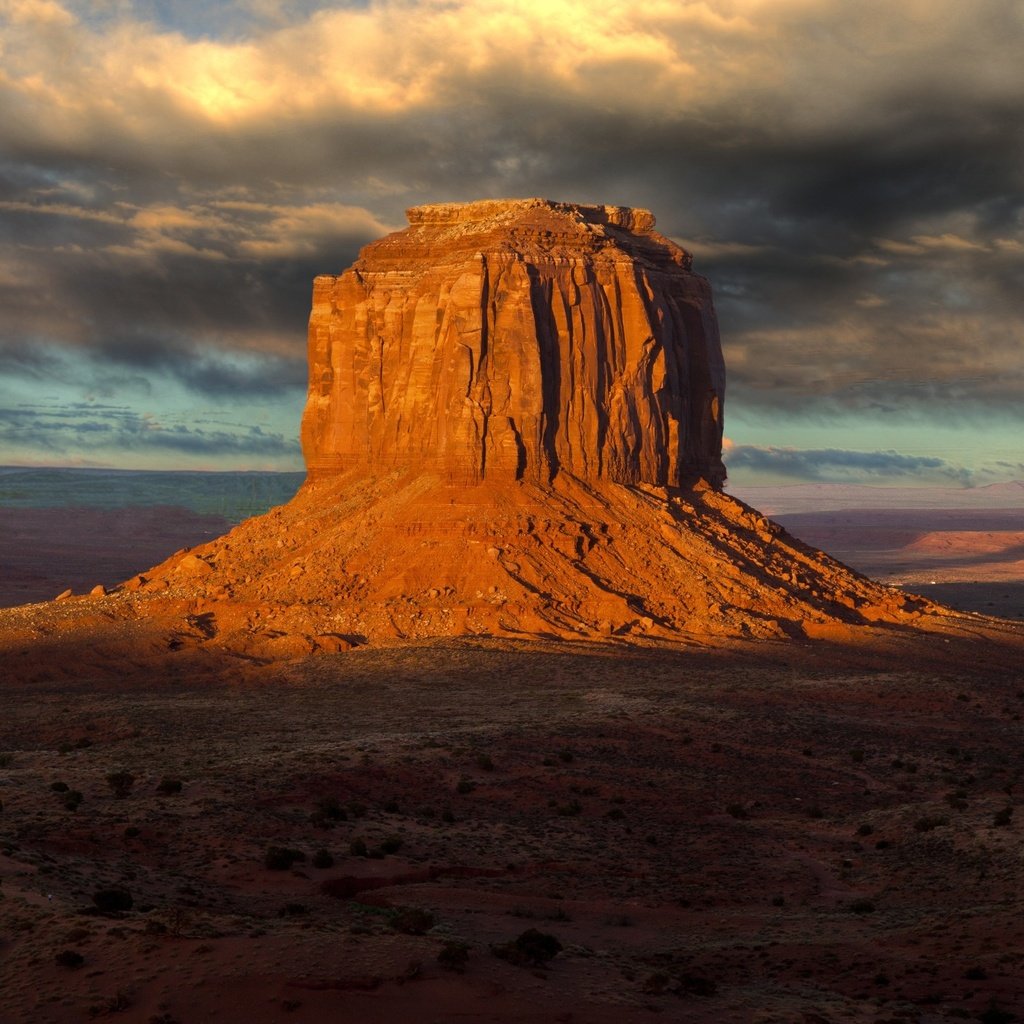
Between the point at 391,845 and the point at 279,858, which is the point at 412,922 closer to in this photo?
the point at 279,858

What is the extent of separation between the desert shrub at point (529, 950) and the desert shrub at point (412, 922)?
1355 millimetres

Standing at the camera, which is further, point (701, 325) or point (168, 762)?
point (701, 325)

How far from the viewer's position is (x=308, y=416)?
252ft

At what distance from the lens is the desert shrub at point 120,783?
28123 millimetres

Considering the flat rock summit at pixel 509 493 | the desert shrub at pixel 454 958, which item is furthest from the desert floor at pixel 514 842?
the flat rock summit at pixel 509 493

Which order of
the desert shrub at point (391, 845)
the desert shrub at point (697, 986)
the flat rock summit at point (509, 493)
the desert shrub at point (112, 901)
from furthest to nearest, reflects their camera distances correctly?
the flat rock summit at point (509, 493) < the desert shrub at point (391, 845) < the desert shrub at point (112, 901) < the desert shrub at point (697, 986)

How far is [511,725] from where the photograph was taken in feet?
130

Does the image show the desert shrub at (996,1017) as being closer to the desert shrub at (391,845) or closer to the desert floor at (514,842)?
the desert floor at (514,842)

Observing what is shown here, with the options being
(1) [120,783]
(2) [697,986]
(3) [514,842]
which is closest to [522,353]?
(1) [120,783]

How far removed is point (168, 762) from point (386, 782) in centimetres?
622

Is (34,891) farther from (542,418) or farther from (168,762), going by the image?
(542,418)

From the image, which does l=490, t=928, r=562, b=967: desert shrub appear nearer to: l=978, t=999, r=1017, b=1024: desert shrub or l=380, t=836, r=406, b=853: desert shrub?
l=978, t=999, r=1017, b=1024: desert shrub

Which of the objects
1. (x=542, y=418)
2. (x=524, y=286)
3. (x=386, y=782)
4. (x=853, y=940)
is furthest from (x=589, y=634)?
(x=853, y=940)

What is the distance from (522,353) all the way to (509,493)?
7439mm
